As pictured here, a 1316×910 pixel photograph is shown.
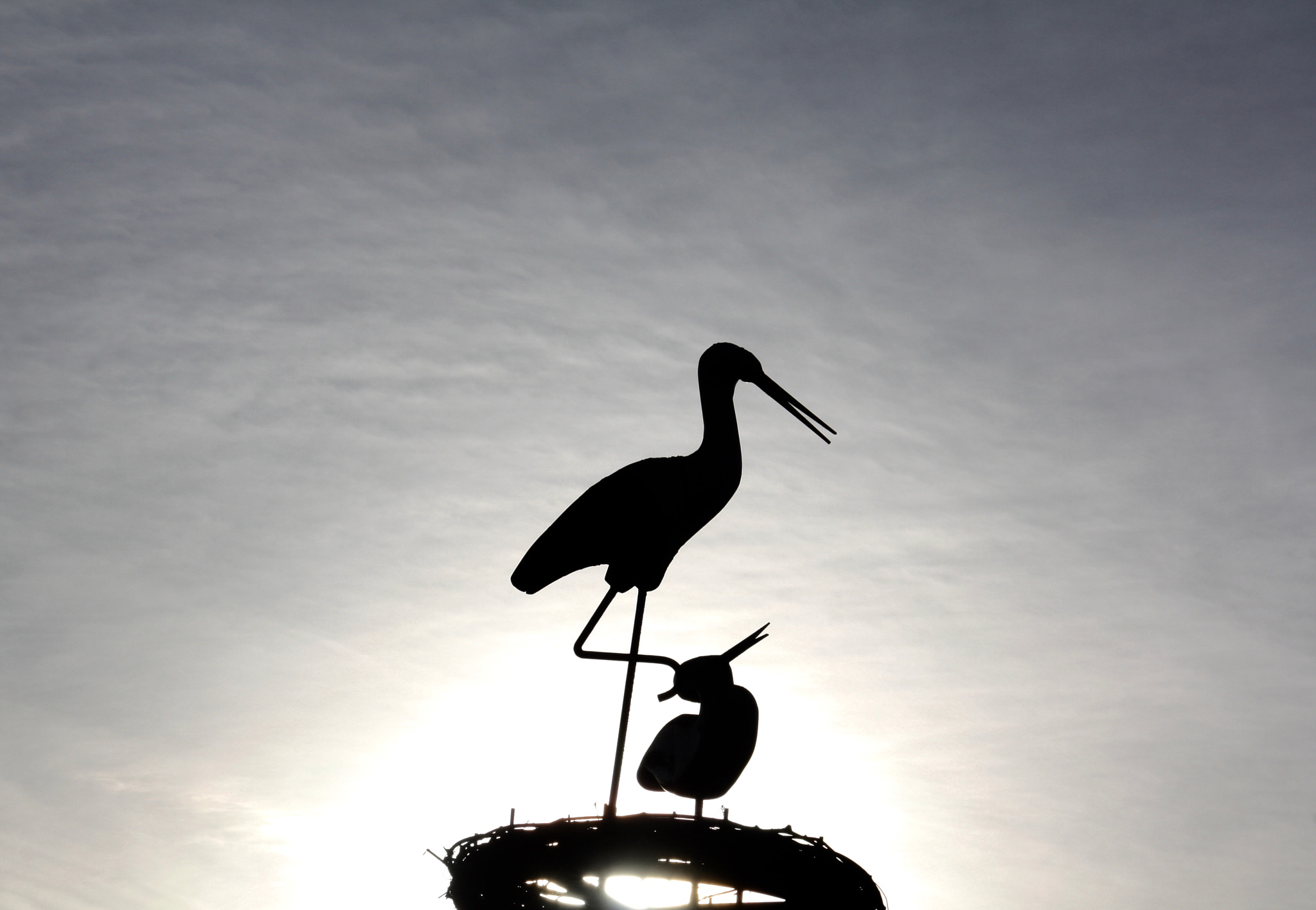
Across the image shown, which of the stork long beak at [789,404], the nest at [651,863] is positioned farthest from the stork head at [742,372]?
the nest at [651,863]

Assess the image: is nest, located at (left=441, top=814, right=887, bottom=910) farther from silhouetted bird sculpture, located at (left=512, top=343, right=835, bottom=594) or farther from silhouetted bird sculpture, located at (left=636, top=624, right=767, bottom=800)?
silhouetted bird sculpture, located at (left=512, top=343, right=835, bottom=594)

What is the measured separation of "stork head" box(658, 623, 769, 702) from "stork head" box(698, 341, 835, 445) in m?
1.86

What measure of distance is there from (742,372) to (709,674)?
7.69 ft

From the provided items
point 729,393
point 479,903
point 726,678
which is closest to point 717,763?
point 726,678

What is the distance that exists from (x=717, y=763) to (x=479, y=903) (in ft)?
5.48

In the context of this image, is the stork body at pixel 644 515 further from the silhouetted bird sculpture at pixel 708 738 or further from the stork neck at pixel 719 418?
the silhouetted bird sculpture at pixel 708 738

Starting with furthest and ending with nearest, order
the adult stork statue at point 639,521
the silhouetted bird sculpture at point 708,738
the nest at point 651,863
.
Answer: the adult stork statue at point 639,521, the silhouetted bird sculpture at point 708,738, the nest at point 651,863

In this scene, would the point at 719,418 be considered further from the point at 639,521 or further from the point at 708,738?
the point at 708,738

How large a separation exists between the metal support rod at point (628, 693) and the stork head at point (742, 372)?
1.70m

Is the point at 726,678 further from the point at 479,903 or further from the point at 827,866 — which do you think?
the point at 479,903

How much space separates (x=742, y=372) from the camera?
940 centimetres

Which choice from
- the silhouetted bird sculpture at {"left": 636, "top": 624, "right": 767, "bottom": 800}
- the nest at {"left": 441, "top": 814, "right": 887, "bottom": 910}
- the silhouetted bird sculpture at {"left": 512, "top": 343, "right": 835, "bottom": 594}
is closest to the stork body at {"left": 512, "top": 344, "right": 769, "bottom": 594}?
the silhouetted bird sculpture at {"left": 512, "top": 343, "right": 835, "bottom": 594}

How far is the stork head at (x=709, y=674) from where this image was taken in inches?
325

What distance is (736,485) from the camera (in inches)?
354
